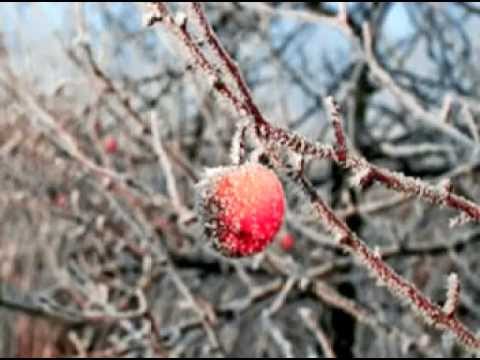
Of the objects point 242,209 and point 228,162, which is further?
point 228,162

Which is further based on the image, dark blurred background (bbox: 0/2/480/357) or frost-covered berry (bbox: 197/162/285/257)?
dark blurred background (bbox: 0/2/480/357)

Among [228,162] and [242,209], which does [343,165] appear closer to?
[242,209]

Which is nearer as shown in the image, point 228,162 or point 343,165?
point 343,165

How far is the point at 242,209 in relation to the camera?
41.0 inches

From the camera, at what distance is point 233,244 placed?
104 centimetres

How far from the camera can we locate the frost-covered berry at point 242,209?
1038mm

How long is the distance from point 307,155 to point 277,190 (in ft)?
0.17

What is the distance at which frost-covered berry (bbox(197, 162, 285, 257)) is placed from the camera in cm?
104

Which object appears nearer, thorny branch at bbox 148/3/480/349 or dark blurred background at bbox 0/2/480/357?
thorny branch at bbox 148/3/480/349

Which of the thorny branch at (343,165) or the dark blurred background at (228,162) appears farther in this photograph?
the dark blurred background at (228,162)

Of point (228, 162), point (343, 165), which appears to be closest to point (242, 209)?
point (343, 165)

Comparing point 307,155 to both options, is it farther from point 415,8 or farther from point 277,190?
point 415,8

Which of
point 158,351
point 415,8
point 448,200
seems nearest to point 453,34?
point 415,8

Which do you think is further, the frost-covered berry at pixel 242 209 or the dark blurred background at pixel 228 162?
the dark blurred background at pixel 228 162
